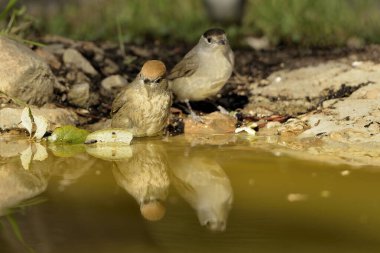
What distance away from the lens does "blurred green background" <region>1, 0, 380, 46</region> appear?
9039mm

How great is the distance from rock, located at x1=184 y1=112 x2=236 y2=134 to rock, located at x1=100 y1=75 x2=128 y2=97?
3.74ft

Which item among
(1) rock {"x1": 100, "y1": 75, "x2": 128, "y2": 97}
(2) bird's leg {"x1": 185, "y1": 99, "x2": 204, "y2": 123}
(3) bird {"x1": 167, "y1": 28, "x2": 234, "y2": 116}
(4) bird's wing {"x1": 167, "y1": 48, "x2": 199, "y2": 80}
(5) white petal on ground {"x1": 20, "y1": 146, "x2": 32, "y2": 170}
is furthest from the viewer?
(1) rock {"x1": 100, "y1": 75, "x2": 128, "y2": 97}

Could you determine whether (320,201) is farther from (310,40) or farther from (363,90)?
(310,40)

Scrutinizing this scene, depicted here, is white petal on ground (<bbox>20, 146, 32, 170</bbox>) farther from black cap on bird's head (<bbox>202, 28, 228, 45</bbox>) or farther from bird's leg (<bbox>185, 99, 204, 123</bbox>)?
black cap on bird's head (<bbox>202, 28, 228, 45</bbox>)

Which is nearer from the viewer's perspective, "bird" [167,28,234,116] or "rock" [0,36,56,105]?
"rock" [0,36,56,105]

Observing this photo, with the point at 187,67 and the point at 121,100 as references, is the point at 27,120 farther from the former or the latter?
the point at 187,67

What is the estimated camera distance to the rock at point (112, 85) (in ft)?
24.6

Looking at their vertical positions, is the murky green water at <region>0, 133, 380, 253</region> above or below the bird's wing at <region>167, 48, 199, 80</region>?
below

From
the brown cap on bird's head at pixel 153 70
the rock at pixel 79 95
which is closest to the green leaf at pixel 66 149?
the brown cap on bird's head at pixel 153 70

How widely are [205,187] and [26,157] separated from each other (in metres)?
1.46

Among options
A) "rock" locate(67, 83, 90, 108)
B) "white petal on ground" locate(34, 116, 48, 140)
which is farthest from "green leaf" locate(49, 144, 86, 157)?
"rock" locate(67, 83, 90, 108)

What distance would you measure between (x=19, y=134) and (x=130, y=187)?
1.95m

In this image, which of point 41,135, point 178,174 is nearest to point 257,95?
point 41,135

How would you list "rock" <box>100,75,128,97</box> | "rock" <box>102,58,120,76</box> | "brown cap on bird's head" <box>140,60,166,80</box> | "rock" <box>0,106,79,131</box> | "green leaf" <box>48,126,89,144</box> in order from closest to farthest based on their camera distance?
"green leaf" <box>48,126,89,144</box>, "brown cap on bird's head" <box>140,60,166,80</box>, "rock" <box>0,106,79,131</box>, "rock" <box>100,75,128,97</box>, "rock" <box>102,58,120,76</box>
